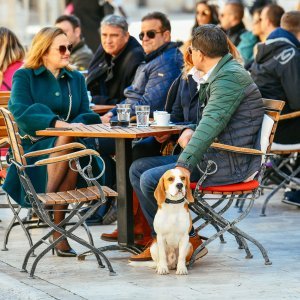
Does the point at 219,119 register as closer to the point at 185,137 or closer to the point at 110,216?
the point at 185,137

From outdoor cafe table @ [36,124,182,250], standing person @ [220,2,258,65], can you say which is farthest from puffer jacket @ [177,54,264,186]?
standing person @ [220,2,258,65]

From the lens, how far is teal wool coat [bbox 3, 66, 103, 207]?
8500 millimetres

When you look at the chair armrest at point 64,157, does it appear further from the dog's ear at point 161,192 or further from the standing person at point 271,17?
the standing person at point 271,17

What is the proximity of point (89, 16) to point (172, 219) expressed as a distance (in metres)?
9.04

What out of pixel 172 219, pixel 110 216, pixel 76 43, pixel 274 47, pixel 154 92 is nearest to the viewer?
pixel 172 219

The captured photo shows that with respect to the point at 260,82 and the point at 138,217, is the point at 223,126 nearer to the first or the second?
the point at 138,217

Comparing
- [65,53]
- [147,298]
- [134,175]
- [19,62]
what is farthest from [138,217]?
[19,62]

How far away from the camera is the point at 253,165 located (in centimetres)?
805

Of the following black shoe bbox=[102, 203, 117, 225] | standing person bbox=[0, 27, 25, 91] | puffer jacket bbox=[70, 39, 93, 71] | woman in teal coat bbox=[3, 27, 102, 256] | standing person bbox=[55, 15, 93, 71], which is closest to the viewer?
woman in teal coat bbox=[3, 27, 102, 256]

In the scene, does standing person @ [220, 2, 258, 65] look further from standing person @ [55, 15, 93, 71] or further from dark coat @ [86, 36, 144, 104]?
dark coat @ [86, 36, 144, 104]

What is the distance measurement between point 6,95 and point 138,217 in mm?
1531

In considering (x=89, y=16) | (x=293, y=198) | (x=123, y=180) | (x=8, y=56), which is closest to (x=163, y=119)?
(x=123, y=180)

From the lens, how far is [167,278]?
7695 millimetres

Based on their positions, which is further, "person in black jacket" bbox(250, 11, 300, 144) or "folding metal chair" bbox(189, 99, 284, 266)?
"person in black jacket" bbox(250, 11, 300, 144)
